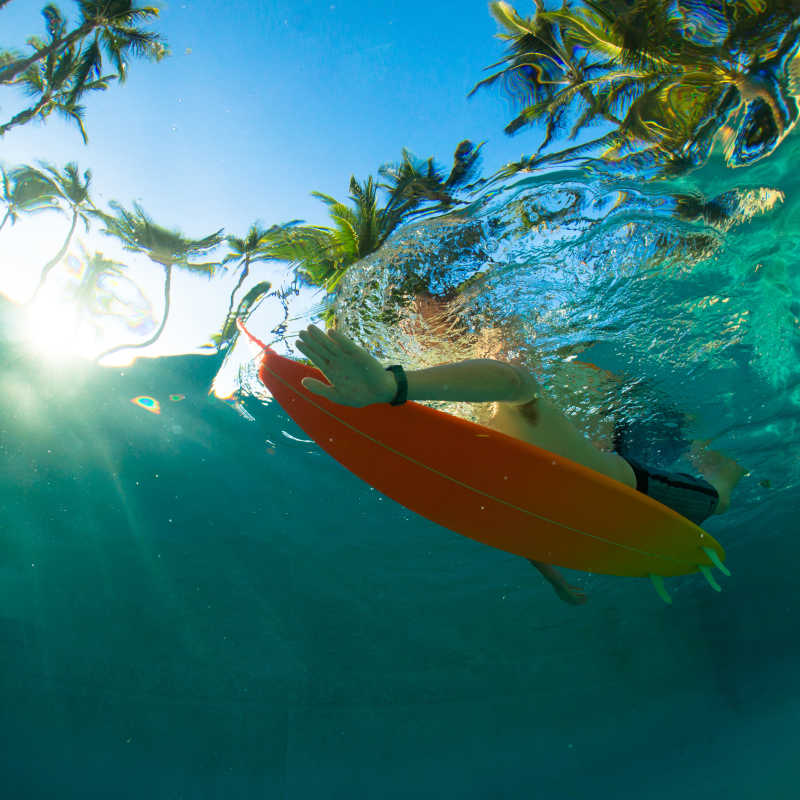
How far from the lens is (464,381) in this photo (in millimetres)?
2719

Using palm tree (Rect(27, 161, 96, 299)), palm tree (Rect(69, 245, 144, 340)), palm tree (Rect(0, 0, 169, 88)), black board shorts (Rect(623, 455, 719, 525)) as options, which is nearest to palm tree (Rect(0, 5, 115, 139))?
palm tree (Rect(0, 0, 169, 88))

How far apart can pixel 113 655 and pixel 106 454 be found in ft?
42.4

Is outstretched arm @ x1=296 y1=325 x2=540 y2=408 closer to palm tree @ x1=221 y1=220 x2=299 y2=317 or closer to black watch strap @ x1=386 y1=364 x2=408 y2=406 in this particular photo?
black watch strap @ x1=386 y1=364 x2=408 y2=406

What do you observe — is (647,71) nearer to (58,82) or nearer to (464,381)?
(464,381)

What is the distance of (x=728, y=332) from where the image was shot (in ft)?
24.4

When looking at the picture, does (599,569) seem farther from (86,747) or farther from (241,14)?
(86,747)

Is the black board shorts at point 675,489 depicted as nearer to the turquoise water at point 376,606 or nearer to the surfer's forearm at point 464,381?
the surfer's forearm at point 464,381

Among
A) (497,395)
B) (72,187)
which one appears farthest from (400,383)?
(72,187)

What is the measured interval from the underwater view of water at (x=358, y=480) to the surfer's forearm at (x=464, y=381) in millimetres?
1589

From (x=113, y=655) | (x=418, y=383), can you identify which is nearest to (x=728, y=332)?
(x=418, y=383)

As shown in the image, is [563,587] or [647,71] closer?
[647,71]

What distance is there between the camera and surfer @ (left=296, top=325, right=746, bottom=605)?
8.10 feet

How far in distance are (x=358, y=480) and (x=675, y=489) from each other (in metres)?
8.40

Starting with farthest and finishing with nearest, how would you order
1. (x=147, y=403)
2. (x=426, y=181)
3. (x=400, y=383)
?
(x=147, y=403) → (x=426, y=181) → (x=400, y=383)
